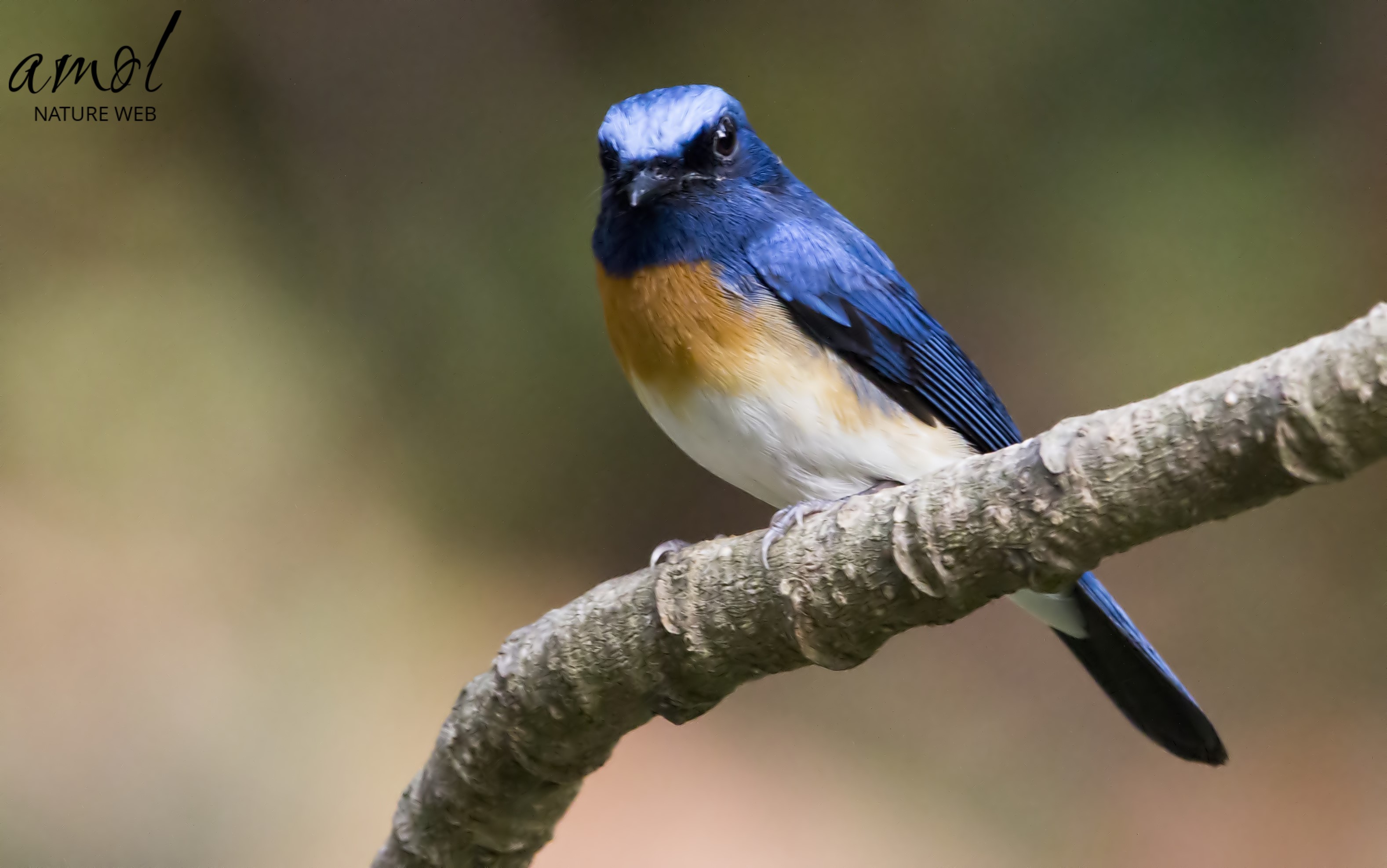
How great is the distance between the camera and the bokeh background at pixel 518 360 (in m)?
3.30

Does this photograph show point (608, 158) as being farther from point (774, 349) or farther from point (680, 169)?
point (774, 349)

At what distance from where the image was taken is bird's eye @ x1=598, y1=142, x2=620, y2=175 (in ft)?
7.20

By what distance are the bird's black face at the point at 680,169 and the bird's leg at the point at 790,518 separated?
2.08ft

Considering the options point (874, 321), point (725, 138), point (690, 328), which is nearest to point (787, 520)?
point (690, 328)

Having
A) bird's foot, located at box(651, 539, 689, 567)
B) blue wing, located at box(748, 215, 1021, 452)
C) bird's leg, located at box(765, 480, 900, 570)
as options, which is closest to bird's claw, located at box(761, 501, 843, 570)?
bird's leg, located at box(765, 480, 900, 570)

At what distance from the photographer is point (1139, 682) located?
7.09ft

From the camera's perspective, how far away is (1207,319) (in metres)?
3.31

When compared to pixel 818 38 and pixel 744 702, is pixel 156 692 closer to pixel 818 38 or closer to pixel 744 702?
pixel 744 702

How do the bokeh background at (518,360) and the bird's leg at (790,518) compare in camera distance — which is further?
the bokeh background at (518,360)

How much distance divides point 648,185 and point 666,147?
0.11 m

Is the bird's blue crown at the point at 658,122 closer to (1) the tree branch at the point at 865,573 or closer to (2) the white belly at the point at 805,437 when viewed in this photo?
(2) the white belly at the point at 805,437

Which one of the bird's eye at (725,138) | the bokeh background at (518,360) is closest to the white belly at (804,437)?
the bird's eye at (725,138)

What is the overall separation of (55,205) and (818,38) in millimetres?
2382

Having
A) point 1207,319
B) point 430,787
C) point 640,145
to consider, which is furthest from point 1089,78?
point 430,787
